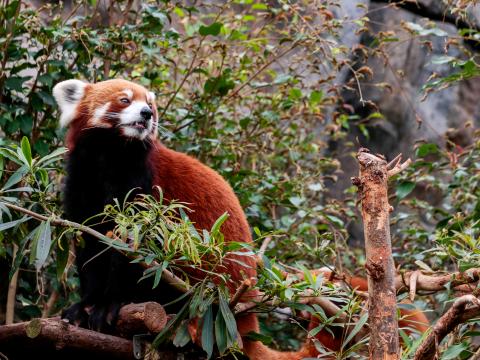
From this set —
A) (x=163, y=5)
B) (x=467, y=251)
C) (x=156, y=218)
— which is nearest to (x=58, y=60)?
(x=163, y=5)

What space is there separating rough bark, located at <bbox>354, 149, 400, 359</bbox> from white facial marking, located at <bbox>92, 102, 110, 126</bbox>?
1.72 meters

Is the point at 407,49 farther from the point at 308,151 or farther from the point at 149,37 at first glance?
the point at 149,37

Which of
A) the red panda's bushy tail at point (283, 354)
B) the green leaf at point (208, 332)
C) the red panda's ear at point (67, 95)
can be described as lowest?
the red panda's bushy tail at point (283, 354)

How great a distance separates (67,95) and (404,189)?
2060mm

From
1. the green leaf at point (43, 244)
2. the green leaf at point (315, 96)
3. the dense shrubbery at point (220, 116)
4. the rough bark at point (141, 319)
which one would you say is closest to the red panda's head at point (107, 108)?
the dense shrubbery at point (220, 116)

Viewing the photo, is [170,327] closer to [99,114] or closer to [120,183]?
[120,183]

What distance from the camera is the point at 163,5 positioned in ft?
15.7

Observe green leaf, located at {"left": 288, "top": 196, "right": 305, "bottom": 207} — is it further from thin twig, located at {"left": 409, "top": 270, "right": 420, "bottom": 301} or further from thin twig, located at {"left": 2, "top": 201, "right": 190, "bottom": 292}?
thin twig, located at {"left": 2, "top": 201, "right": 190, "bottom": 292}

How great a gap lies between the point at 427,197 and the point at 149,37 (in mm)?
4007

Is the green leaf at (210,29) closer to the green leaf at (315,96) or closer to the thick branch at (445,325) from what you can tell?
the green leaf at (315,96)

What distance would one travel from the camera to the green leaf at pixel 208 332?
8.87ft

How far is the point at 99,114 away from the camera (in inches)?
147

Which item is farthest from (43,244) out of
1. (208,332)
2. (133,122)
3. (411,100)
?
(411,100)

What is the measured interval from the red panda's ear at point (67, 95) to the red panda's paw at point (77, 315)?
41.2 inches
